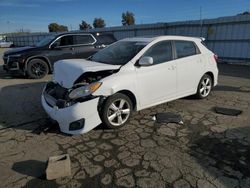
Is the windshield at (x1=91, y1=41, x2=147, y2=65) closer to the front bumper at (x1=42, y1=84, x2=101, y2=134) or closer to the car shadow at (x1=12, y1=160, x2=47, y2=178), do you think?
the front bumper at (x1=42, y1=84, x2=101, y2=134)

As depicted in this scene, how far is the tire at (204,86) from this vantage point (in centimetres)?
598

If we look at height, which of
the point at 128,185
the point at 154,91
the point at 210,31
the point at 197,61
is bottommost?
the point at 128,185

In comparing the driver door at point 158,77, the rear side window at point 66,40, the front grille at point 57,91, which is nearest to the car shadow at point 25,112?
the front grille at point 57,91

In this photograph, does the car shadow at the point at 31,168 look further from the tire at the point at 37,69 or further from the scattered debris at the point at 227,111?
the tire at the point at 37,69

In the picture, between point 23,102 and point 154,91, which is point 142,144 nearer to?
point 154,91

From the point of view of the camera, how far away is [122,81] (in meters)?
4.30

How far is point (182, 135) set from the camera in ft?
13.6

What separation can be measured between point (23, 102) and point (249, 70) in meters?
9.32

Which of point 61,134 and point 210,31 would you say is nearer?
point 61,134

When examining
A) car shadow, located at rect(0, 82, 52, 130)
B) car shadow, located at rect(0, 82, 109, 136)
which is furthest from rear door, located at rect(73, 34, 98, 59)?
car shadow, located at rect(0, 82, 109, 136)

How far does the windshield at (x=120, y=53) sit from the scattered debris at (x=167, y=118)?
1322 mm

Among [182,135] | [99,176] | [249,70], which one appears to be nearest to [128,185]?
[99,176]

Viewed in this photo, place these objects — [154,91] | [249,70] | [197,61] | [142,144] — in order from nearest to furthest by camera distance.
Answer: [142,144] < [154,91] < [197,61] < [249,70]

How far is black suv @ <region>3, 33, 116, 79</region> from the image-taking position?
9.29 m
